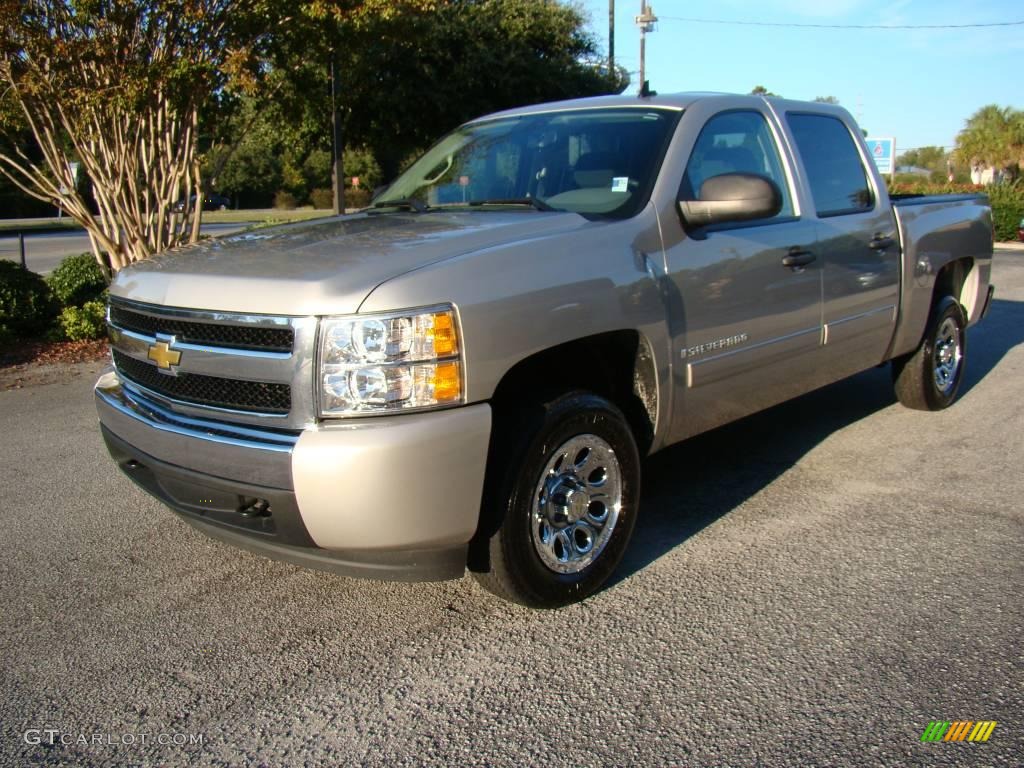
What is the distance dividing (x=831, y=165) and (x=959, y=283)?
6.68 feet

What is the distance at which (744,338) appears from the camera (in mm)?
4094

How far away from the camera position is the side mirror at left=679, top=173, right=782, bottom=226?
375 cm

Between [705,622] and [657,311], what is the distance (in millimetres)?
1185

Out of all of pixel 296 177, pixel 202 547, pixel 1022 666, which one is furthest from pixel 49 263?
pixel 296 177

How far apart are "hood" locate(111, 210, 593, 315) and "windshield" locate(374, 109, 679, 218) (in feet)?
1.06

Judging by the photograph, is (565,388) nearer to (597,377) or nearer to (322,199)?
(597,377)

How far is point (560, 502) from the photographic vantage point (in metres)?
3.42

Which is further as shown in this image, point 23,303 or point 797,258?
point 23,303

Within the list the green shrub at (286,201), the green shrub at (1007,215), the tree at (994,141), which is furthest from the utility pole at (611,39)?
the green shrub at (286,201)

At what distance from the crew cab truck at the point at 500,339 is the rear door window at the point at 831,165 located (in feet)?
0.08

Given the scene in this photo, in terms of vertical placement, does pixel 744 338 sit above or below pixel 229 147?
below

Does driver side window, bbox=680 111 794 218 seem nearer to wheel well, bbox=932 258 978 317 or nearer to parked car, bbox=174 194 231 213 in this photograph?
wheel well, bbox=932 258 978 317

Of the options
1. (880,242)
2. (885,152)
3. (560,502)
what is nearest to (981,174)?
(885,152)

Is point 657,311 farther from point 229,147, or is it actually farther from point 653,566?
point 229,147
